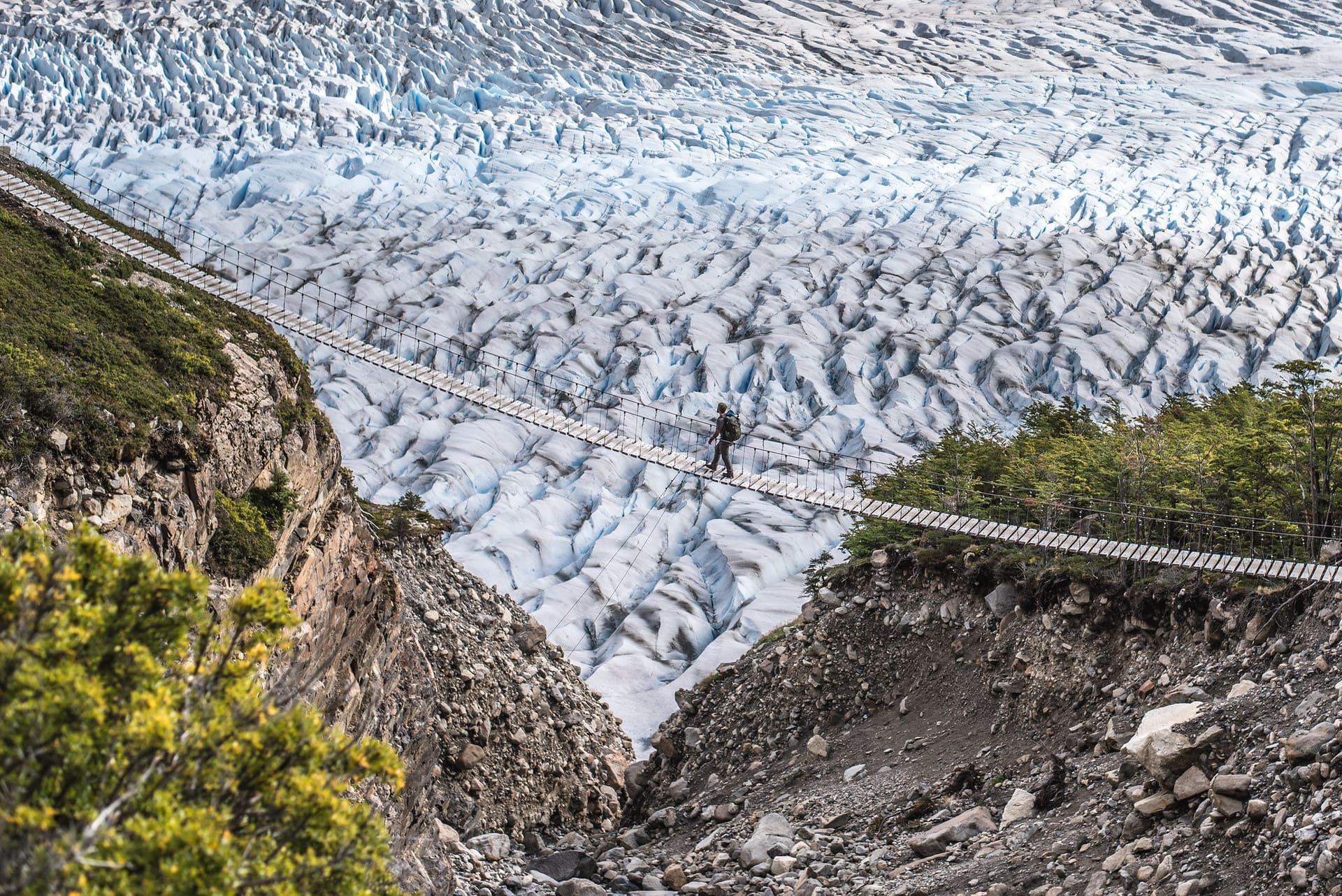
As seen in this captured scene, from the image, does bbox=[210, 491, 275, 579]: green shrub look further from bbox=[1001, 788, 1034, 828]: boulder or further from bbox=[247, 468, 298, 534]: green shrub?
bbox=[1001, 788, 1034, 828]: boulder

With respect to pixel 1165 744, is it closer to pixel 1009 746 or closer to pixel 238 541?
pixel 1009 746

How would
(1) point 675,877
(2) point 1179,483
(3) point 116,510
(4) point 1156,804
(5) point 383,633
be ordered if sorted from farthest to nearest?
(2) point 1179,483 → (1) point 675,877 → (5) point 383,633 → (4) point 1156,804 → (3) point 116,510

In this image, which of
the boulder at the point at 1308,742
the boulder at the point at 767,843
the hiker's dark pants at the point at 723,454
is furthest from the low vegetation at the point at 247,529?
the boulder at the point at 1308,742

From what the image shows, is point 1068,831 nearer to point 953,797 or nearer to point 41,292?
point 953,797

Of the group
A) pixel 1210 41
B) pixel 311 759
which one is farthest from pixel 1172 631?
pixel 1210 41

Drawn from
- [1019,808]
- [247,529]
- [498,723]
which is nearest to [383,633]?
[247,529]

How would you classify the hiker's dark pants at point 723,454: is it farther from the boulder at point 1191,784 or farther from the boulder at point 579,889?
the boulder at point 1191,784
